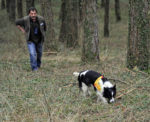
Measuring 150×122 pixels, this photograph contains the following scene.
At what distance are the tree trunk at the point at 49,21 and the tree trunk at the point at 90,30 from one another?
9.15 feet

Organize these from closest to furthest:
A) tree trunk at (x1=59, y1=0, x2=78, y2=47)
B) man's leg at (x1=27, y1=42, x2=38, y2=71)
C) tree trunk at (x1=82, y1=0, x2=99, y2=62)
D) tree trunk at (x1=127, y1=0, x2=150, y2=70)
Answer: tree trunk at (x1=127, y1=0, x2=150, y2=70), man's leg at (x1=27, y1=42, x2=38, y2=71), tree trunk at (x1=82, y1=0, x2=99, y2=62), tree trunk at (x1=59, y1=0, x2=78, y2=47)

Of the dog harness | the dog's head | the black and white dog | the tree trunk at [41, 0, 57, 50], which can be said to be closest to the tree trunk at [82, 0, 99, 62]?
the tree trunk at [41, 0, 57, 50]

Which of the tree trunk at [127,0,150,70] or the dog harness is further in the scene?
the tree trunk at [127,0,150,70]

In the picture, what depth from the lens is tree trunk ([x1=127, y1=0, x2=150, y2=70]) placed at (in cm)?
836

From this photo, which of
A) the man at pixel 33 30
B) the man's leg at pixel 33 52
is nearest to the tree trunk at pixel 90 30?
the man at pixel 33 30

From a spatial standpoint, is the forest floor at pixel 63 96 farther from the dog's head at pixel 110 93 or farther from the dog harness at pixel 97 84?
the dog harness at pixel 97 84

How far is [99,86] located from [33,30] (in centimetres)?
394

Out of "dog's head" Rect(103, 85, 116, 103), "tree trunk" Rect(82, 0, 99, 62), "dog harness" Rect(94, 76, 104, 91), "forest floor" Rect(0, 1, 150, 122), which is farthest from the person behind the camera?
"tree trunk" Rect(82, 0, 99, 62)

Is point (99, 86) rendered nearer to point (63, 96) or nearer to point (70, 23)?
point (63, 96)

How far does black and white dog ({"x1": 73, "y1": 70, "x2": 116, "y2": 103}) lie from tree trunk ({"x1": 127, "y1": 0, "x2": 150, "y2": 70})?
272cm

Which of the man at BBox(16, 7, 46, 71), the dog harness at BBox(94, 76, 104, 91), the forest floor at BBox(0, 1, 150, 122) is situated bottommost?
the forest floor at BBox(0, 1, 150, 122)

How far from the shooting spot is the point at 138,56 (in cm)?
862

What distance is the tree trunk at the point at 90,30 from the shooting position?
9578 mm

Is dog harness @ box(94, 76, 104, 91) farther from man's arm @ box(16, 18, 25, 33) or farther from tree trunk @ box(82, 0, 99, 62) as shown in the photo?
man's arm @ box(16, 18, 25, 33)
